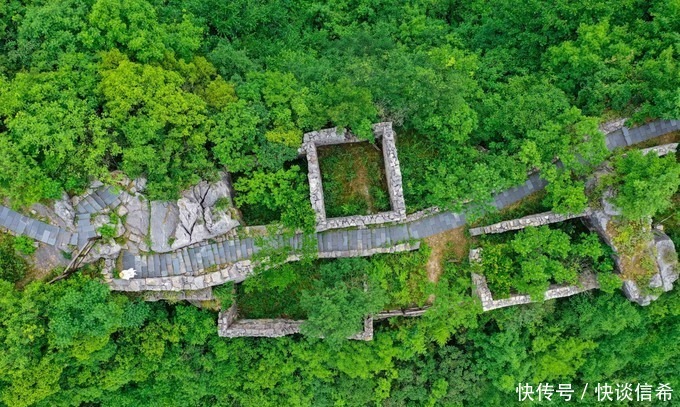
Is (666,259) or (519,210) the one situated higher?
(519,210)

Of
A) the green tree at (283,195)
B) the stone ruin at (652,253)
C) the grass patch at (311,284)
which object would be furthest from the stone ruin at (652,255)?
the green tree at (283,195)

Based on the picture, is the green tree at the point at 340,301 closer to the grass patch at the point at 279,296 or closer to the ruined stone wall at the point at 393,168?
A: the grass patch at the point at 279,296

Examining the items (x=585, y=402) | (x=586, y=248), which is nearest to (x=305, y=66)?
(x=586, y=248)

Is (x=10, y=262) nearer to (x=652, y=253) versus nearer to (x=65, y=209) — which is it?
(x=65, y=209)

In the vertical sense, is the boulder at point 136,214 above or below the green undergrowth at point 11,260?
above

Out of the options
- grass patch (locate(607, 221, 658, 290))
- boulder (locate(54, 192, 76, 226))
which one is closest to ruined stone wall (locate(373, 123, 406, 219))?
grass patch (locate(607, 221, 658, 290))

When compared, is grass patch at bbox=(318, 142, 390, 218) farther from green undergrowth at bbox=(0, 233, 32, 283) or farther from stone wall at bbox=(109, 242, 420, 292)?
green undergrowth at bbox=(0, 233, 32, 283)

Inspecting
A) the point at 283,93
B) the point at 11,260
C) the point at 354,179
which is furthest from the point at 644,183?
the point at 11,260
